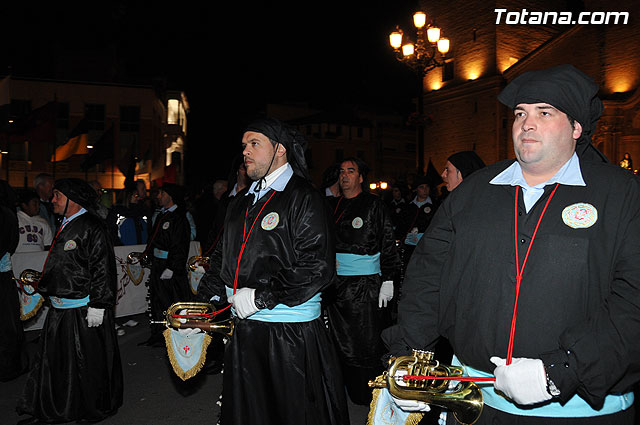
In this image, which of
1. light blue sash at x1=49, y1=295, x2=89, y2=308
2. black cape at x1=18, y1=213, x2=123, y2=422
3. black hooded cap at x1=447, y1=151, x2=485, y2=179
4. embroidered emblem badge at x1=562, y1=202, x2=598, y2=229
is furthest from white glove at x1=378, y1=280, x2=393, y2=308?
embroidered emblem badge at x1=562, y1=202, x2=598, y2=229

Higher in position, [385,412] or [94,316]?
[385,412]

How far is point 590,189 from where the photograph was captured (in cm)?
215

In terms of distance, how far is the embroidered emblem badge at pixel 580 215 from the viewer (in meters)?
2.08

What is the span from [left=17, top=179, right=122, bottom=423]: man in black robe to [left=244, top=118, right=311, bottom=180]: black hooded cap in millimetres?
2293

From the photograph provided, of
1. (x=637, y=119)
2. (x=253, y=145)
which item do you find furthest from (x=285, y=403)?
(x=637, y=119)

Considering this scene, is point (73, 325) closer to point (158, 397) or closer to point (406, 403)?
point (158, 397)

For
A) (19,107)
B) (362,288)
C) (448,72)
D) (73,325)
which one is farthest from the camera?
(19,107)

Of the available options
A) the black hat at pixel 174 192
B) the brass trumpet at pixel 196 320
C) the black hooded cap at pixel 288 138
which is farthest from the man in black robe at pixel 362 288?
the black hat at pixel 174 192

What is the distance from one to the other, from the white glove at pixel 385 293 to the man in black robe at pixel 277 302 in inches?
89.7

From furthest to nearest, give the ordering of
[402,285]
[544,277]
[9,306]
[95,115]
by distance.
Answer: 1. [95,115]
2. [9,306]
3. [402,285]
4. [544,277]

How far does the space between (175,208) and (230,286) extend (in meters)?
4.65

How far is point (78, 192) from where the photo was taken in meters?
5.29

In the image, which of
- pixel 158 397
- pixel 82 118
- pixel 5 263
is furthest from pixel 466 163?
pixel 82 118

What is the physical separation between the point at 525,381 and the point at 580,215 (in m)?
0.67
